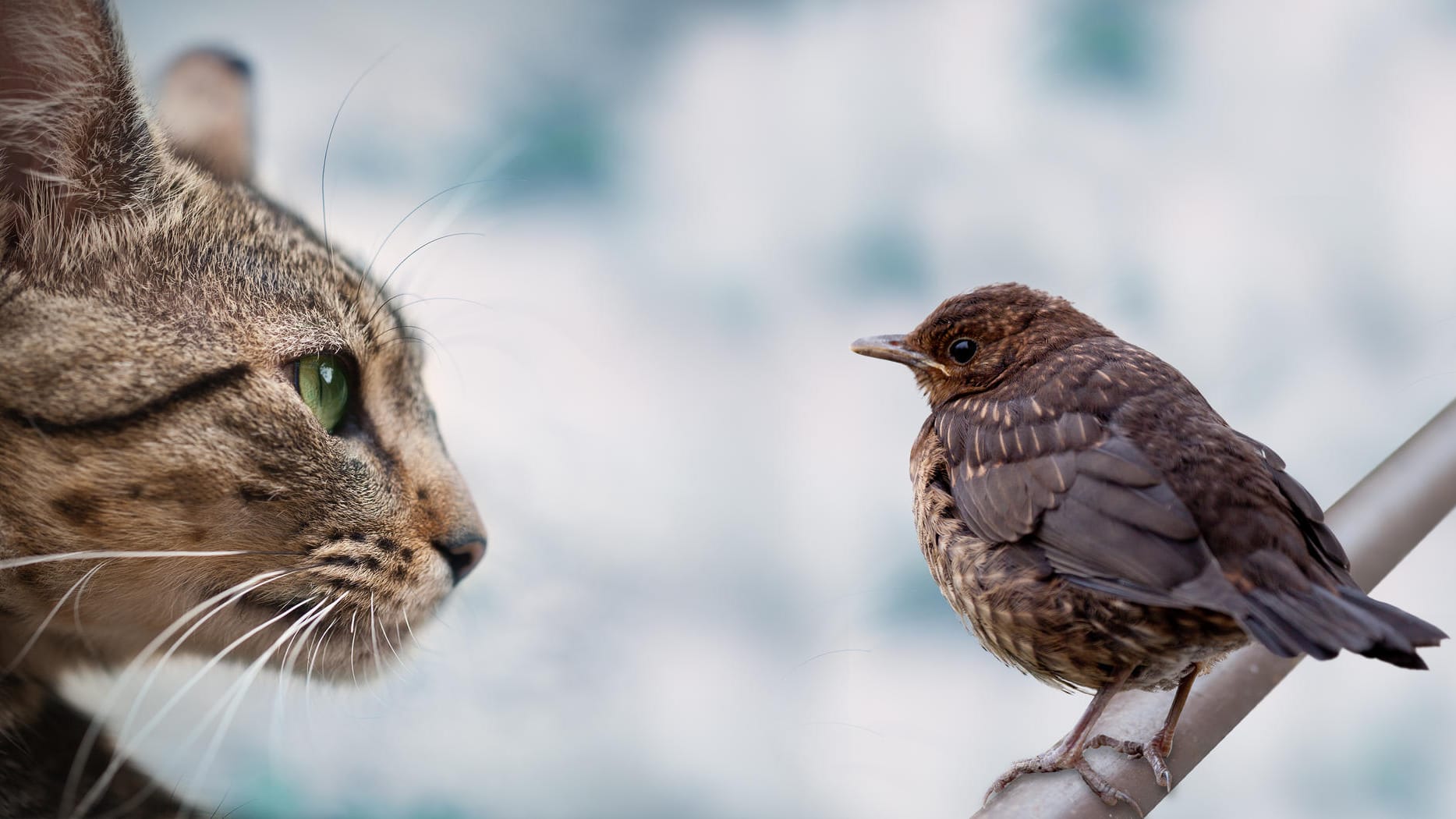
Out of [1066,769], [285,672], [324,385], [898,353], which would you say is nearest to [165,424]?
[324,385]

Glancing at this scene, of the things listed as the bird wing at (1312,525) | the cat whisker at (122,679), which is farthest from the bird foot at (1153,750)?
the cat whisker at (122,679)

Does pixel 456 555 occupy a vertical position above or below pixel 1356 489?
below

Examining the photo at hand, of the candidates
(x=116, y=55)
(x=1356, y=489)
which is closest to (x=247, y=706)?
(x=116, y=55)

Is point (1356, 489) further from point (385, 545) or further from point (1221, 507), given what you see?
point (385, 545)

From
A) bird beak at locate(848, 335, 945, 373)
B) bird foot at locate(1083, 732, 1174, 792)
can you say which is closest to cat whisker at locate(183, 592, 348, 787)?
bird beak at locate(848, 335, 945, 373)

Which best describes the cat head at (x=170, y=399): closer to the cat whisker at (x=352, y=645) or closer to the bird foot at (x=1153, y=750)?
the cat whisker at (x=352, y=645)

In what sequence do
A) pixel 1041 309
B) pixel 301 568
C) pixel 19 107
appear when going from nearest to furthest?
pixel 19 107, pixel 301 568, pixel 1041 309
